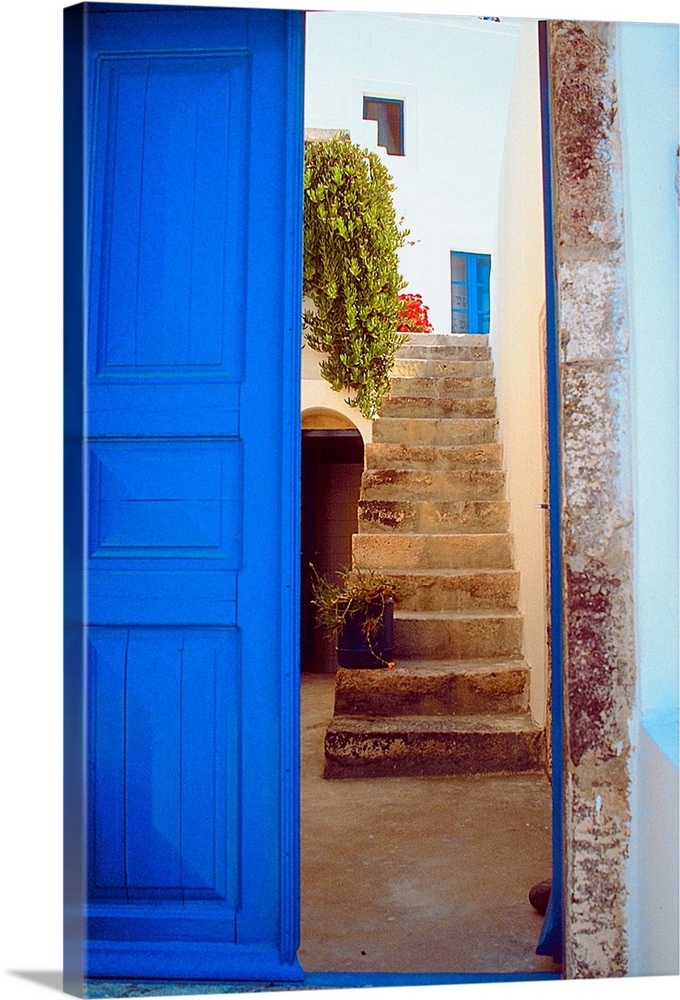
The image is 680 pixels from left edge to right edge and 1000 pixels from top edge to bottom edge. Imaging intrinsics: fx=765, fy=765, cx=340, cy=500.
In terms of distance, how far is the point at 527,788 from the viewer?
3396 mm

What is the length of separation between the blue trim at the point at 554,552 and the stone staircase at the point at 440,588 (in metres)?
1.69

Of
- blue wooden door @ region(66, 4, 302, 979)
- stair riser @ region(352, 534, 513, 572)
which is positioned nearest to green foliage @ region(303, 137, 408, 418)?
stair riser @ region(352, 534, 513, 572)

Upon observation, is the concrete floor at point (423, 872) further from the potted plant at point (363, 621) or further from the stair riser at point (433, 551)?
the stair riser at point (433, 551)

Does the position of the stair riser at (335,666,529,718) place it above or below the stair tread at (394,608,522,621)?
below

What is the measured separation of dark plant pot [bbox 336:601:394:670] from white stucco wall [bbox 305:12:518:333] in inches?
246

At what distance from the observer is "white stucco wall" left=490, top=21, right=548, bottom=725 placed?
148 inches

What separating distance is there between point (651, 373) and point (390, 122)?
8.71m

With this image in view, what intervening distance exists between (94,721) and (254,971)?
0.67 metres

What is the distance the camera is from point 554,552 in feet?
6.28

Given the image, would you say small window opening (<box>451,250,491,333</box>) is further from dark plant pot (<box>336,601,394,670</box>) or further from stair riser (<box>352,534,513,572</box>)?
dark plant pot (<box>336,601,394,670</box>)

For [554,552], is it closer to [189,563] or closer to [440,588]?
[189,563]

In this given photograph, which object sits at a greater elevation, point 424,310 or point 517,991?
point 424,310
